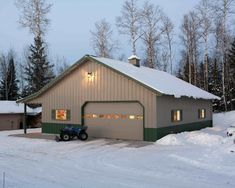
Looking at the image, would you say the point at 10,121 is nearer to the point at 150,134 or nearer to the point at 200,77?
the point at 150,134

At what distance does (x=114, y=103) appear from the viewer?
851 inches

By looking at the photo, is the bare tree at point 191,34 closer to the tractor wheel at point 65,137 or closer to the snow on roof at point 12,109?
the snow on roof at point 12,109

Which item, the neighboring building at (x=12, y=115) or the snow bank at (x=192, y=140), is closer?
→ the snow bank at (x=192, y=140)

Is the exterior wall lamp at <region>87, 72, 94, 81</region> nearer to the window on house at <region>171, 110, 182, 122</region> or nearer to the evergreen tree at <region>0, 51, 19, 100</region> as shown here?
the window on house at <region>171, 110, 182, 122</region>

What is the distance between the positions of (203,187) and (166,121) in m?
11.7

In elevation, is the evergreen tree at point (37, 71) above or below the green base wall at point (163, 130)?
above

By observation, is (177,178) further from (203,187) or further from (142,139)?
(142,139)

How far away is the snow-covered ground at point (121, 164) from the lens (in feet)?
32.2

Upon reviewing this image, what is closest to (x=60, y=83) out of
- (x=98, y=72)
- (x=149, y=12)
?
(x=98, y=72)

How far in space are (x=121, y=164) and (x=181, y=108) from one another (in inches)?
436

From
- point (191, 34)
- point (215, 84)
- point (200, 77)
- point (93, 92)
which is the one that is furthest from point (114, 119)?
point (200, 77)

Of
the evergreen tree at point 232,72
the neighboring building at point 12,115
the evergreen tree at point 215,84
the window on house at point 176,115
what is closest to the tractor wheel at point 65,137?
the window on house at point 176,115

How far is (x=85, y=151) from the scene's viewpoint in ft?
52.7

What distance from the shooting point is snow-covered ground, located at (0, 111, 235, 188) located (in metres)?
9.82
